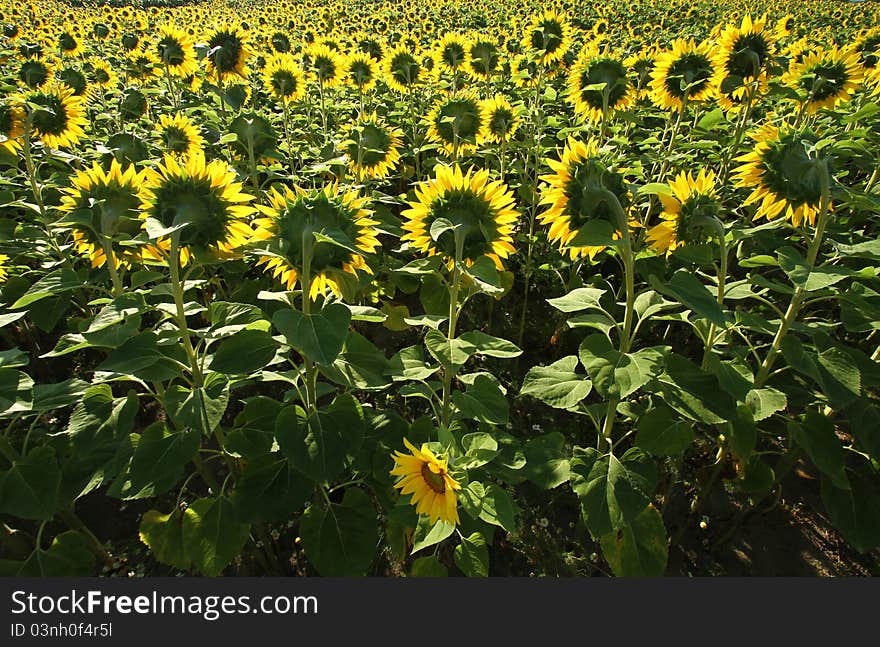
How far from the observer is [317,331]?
54.8 inches

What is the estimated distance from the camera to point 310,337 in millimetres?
1362

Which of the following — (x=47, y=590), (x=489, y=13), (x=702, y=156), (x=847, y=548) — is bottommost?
(x=847, y=548)

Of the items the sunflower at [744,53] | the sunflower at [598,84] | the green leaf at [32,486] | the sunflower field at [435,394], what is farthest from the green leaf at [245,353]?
the sunflower at [744,53]

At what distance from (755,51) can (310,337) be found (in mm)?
→ 3284

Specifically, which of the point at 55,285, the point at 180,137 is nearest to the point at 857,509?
the point at 55,285

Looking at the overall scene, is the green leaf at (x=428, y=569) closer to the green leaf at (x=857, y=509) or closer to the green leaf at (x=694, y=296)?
the green leaf at (x=694, y=296)

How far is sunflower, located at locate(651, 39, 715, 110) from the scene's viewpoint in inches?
127

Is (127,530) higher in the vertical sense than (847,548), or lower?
higher

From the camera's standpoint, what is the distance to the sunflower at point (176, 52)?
4.39m

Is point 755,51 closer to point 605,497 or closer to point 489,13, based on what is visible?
point 605,497

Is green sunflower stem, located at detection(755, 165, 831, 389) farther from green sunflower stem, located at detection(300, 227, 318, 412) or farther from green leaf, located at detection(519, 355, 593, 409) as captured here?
green sunflower stem, located at detection(300, 227, 318, 412)

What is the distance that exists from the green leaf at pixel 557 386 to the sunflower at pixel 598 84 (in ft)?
6.46

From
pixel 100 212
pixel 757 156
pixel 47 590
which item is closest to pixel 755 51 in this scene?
pixel 757 156

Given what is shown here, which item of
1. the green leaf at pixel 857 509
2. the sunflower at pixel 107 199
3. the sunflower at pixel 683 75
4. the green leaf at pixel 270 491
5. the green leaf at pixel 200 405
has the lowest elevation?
the green leaf at pixel 857 509
